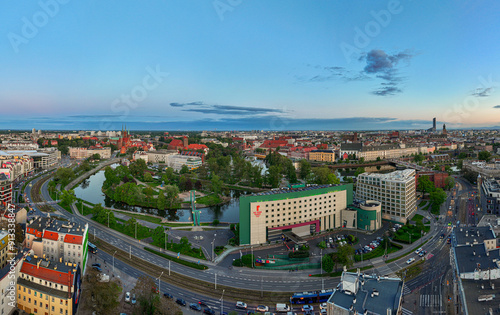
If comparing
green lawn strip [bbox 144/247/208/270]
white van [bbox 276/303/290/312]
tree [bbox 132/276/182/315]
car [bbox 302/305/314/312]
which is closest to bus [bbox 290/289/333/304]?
car [bbox 302/305/314/312]

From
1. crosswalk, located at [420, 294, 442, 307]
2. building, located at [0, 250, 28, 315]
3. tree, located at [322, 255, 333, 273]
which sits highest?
building, located at [0, 250, 28, 315]

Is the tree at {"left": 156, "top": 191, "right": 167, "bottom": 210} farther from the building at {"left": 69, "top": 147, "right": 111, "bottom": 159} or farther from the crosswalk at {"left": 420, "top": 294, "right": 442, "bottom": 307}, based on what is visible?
the building at {"left": 69, "top": 147, "right": 111, "bottom": 159}

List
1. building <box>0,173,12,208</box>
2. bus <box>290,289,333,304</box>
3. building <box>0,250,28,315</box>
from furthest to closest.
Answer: building <box>0,173,12,208</box>, bus <box>290,289,333,304</box>, building <box>0,250,28,315</box>

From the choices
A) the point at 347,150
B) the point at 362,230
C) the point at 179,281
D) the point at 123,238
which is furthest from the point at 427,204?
the point at 347,150

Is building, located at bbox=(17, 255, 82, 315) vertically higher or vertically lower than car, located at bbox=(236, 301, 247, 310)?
higher

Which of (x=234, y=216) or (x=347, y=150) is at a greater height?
(x=347, y=150)

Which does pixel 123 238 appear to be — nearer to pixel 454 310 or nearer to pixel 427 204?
pixel 454 310

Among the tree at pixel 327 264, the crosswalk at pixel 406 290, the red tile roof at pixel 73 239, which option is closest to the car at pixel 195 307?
the tree at pixel 327 264
